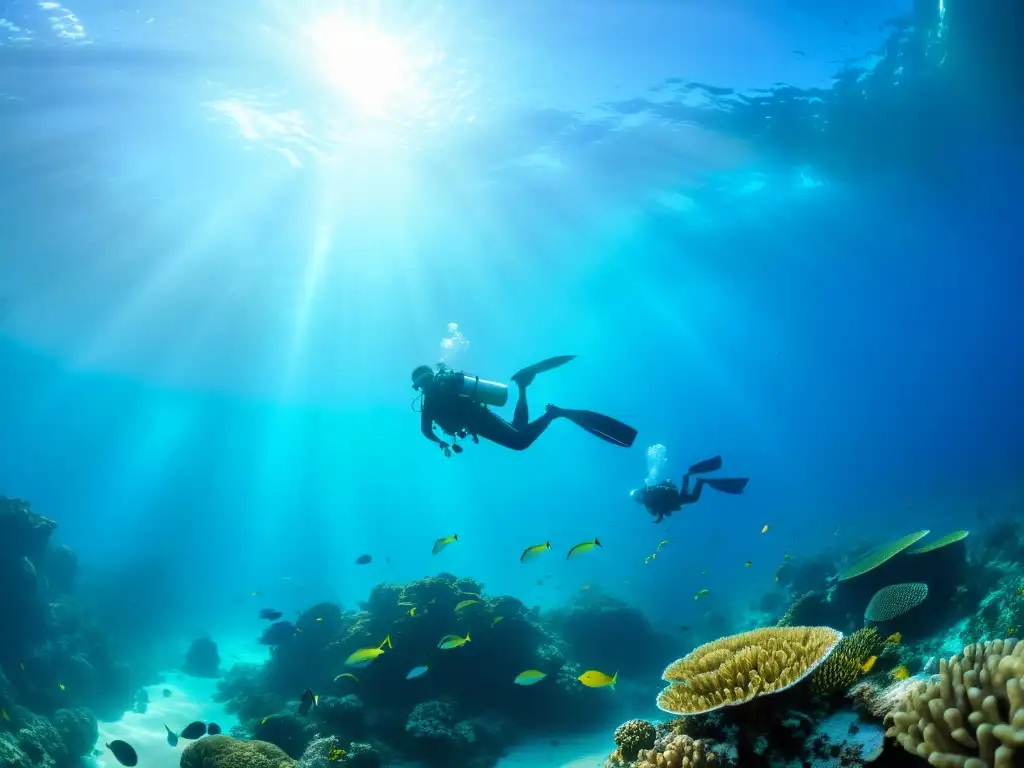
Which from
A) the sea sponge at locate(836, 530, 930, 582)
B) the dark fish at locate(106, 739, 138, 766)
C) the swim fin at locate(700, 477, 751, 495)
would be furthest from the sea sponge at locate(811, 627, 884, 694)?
the dark fish at locate(106, 739, 138, 766)

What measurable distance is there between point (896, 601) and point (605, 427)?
5541 mm

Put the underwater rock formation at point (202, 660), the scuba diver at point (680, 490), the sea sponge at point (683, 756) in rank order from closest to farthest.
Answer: the sea sponge at point (683, 756) < the scuba diver at point (680, 490) < the underwater rock formation at point (202, 660)

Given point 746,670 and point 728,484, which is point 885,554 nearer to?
point 728,484

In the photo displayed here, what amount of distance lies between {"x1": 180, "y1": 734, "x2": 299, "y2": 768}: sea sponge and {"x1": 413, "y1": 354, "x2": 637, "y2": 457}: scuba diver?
559 cm

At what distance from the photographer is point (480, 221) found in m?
32.5

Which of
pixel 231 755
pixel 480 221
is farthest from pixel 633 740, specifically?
pixel 480 221

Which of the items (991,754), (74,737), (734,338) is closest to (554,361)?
(991,754)

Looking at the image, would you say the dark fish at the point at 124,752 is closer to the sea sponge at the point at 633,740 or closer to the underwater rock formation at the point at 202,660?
the sea sponge at the point at 633,740

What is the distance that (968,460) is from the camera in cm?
8931

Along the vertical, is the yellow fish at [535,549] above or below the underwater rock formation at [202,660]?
below

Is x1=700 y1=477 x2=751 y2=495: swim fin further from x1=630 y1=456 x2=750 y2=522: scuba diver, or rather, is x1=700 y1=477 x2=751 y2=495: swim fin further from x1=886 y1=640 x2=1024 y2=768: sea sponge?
x1=886 y1=640 x2=1024 y2=768: sea sponge

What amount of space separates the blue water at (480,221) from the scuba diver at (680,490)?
16601mm

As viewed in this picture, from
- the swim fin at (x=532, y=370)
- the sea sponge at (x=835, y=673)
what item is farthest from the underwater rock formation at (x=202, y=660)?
the sea sponge at (x=835, y=673)

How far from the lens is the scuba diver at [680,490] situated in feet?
37.8
